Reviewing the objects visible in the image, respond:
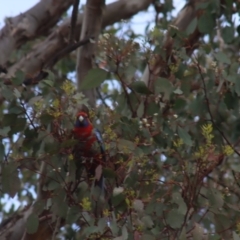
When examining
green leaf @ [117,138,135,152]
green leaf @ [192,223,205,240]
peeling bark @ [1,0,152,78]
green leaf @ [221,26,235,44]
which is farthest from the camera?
peeling bark @ [1,0,152,78]

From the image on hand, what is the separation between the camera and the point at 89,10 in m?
3.77

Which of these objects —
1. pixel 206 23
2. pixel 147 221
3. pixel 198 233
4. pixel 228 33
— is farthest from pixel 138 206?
pixel 228 33

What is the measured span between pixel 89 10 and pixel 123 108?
2.16ft

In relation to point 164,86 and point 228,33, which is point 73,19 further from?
point 164,86

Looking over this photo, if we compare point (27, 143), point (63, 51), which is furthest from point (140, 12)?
point (27, 143)

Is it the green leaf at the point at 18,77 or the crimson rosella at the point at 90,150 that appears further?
the green leaf at the point at 18,77

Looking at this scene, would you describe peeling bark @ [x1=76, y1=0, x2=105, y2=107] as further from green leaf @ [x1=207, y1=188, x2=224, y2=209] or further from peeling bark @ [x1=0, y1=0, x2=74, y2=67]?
green leaf @ [x1=207, y1=188, x2=224, y2=209]

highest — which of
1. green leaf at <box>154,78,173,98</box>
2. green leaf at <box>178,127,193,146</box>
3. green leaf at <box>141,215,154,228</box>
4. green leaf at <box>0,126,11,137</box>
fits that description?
green leaf at <box>154,78,173,98</box>

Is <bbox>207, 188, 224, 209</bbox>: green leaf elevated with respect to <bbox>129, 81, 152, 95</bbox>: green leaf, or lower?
lower

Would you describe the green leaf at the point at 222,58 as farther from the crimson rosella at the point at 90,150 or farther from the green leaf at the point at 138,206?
the green leaf at the point at 138,206

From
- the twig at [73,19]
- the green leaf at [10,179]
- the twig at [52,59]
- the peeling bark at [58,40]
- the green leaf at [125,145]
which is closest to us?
the green leaf at [125,145]

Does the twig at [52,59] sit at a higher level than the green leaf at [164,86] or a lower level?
higher

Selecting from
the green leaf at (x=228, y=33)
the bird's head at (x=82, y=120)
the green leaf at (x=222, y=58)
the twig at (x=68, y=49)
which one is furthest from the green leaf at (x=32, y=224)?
the green leaf at (x=228, y=33)

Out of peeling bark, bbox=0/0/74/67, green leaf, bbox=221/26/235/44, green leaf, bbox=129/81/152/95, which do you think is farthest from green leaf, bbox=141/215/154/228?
peeling bark, bbox=0/0/74/67
